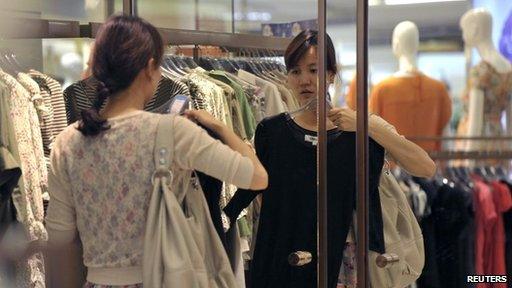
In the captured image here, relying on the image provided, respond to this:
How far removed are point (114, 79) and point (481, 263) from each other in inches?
50.1

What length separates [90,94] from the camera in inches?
87.4

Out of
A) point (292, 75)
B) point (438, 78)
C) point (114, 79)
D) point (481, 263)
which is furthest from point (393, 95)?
point (114, 79)

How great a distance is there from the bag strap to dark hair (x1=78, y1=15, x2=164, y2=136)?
0.43ft

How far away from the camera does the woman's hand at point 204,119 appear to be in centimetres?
202

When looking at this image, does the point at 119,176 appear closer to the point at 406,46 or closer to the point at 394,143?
the point at 394,143

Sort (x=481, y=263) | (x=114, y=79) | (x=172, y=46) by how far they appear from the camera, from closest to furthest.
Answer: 1. (x=114, y=79)
2. (x=172, y=46)
3. (x=481, y=263)

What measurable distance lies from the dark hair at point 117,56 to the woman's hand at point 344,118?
0.64m

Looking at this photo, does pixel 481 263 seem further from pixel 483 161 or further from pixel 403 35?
pixel 403 35

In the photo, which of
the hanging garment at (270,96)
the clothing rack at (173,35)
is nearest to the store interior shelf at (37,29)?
the clothing rack at (173,35)

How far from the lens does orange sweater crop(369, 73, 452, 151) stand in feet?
7.95

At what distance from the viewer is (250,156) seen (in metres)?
2.01

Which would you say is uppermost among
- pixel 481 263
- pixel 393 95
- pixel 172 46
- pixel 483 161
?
pixel 172 46

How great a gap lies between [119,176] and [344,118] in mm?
760

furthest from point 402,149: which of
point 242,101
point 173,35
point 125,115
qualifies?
point 125,115
